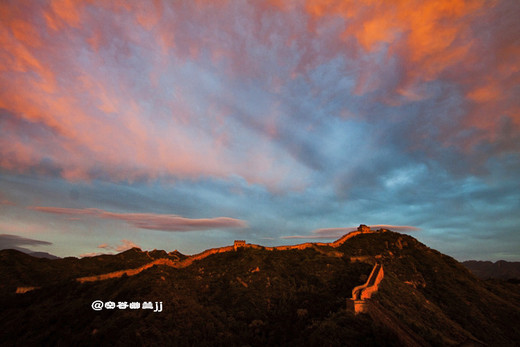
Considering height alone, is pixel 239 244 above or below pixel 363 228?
below

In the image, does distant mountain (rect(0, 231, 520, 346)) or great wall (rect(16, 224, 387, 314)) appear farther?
great wall (rect(16, 224, 387, 314))

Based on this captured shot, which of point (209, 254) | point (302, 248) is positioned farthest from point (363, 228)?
→ point (209, 254)

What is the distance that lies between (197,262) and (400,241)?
70.3 metres

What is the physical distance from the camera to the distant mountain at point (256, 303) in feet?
90.5

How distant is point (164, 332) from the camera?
29.1 meters

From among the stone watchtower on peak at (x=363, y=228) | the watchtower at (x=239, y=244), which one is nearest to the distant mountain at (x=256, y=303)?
the watchtower at (x=239, y=244)

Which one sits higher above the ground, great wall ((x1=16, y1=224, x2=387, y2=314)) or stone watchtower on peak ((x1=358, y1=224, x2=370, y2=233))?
stone watchtower on peak ((x1=358, y1=224, x2=370, y2=233))

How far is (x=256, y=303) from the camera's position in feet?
129

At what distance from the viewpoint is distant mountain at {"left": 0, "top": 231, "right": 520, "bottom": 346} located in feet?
90.5

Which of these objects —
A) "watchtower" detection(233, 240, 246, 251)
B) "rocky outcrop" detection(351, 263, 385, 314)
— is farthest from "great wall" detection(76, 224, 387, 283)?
"rocky outcrop" detection(351, 263, 385, 314)

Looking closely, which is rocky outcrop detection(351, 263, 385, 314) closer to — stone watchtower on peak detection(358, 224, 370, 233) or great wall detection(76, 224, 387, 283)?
great wall detection(76, 224, 387, 283)

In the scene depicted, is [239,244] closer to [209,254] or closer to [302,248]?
[209,254]

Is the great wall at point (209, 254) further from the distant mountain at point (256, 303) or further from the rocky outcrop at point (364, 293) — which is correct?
the rocky outcrop at point (364, 293)

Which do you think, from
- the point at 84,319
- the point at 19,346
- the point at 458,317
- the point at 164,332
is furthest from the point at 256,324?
the point at 458,317
